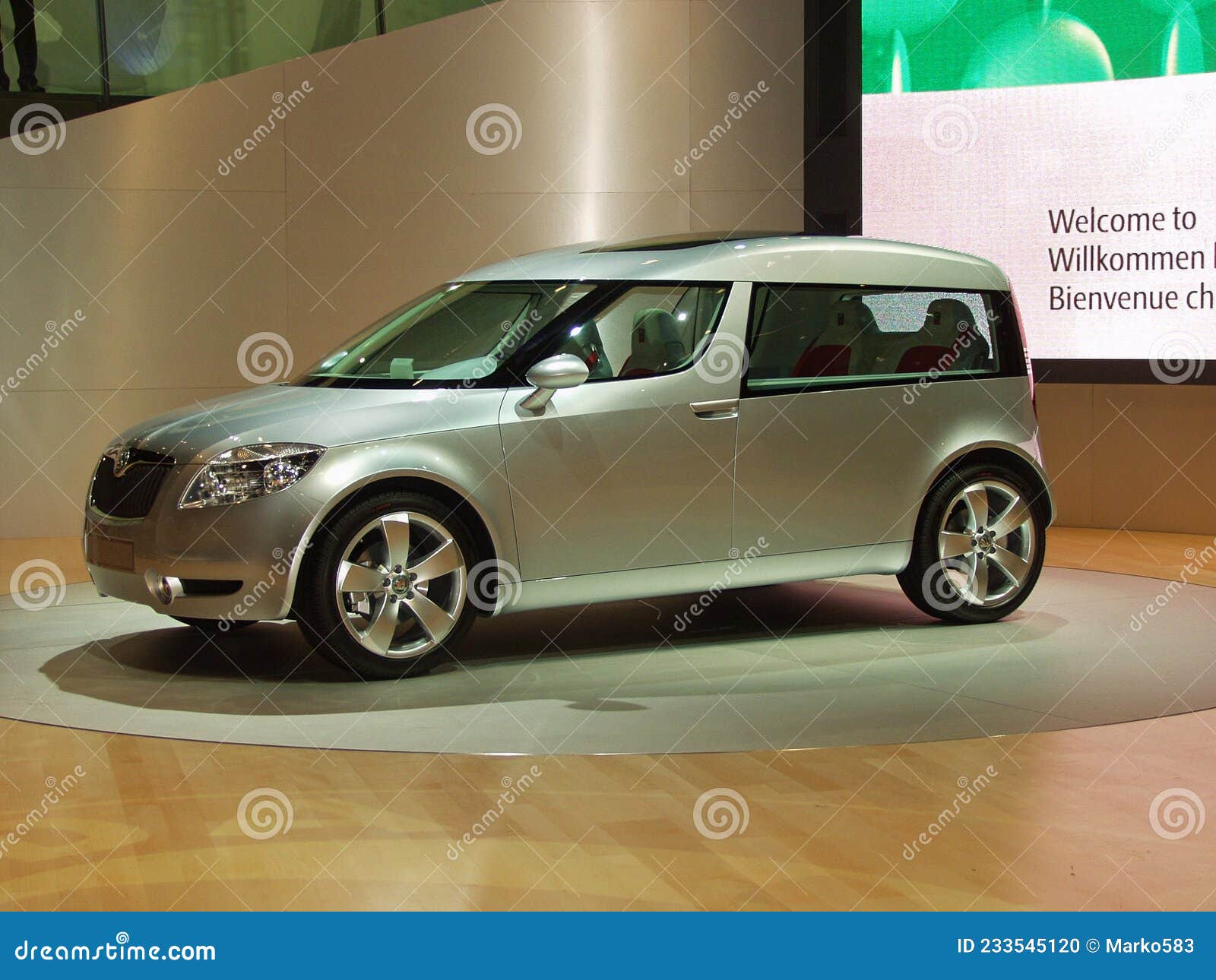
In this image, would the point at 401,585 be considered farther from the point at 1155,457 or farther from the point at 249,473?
the point at 1155,457

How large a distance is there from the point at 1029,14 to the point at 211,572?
6.73 metres

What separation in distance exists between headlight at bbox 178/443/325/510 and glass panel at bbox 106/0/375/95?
4.38 m

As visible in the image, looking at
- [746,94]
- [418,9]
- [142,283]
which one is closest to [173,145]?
[142,283]

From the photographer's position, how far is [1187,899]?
11.5 ft

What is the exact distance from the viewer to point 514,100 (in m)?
10.5

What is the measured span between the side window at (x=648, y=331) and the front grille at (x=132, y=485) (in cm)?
156

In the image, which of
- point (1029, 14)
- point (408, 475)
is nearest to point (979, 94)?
point (1029, 14)

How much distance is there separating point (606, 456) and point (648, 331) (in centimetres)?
61

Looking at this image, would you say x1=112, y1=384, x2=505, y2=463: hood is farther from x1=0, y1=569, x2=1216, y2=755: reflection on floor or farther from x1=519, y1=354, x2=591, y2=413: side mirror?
x1=0, y1=569, x2=1216, y2=755: reflection on floor

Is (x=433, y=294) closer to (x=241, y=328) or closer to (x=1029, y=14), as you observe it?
(x=241, y=328)

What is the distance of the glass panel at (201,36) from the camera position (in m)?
8.91

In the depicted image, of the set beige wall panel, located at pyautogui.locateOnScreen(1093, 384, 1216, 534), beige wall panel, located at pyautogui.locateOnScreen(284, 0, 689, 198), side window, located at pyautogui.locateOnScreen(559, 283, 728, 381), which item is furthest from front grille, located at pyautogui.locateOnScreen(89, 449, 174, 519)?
beige wall panel, located at pyautogui.locateOnScreen(1093, 384, 1216, 534)

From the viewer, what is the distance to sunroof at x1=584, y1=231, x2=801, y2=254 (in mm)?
6473

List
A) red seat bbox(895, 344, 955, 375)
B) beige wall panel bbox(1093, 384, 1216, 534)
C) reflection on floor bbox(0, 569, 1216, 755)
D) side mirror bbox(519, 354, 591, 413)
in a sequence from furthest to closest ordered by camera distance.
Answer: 1. beige wall panel bbox(1093, 384, 1216, 534)
2. red seat bbox(895, 344, 955, 375)
3. side mirror bbox(519, 354, 591, 413)
4. reflection on floor bbox(0, 569, 1216, 755)
